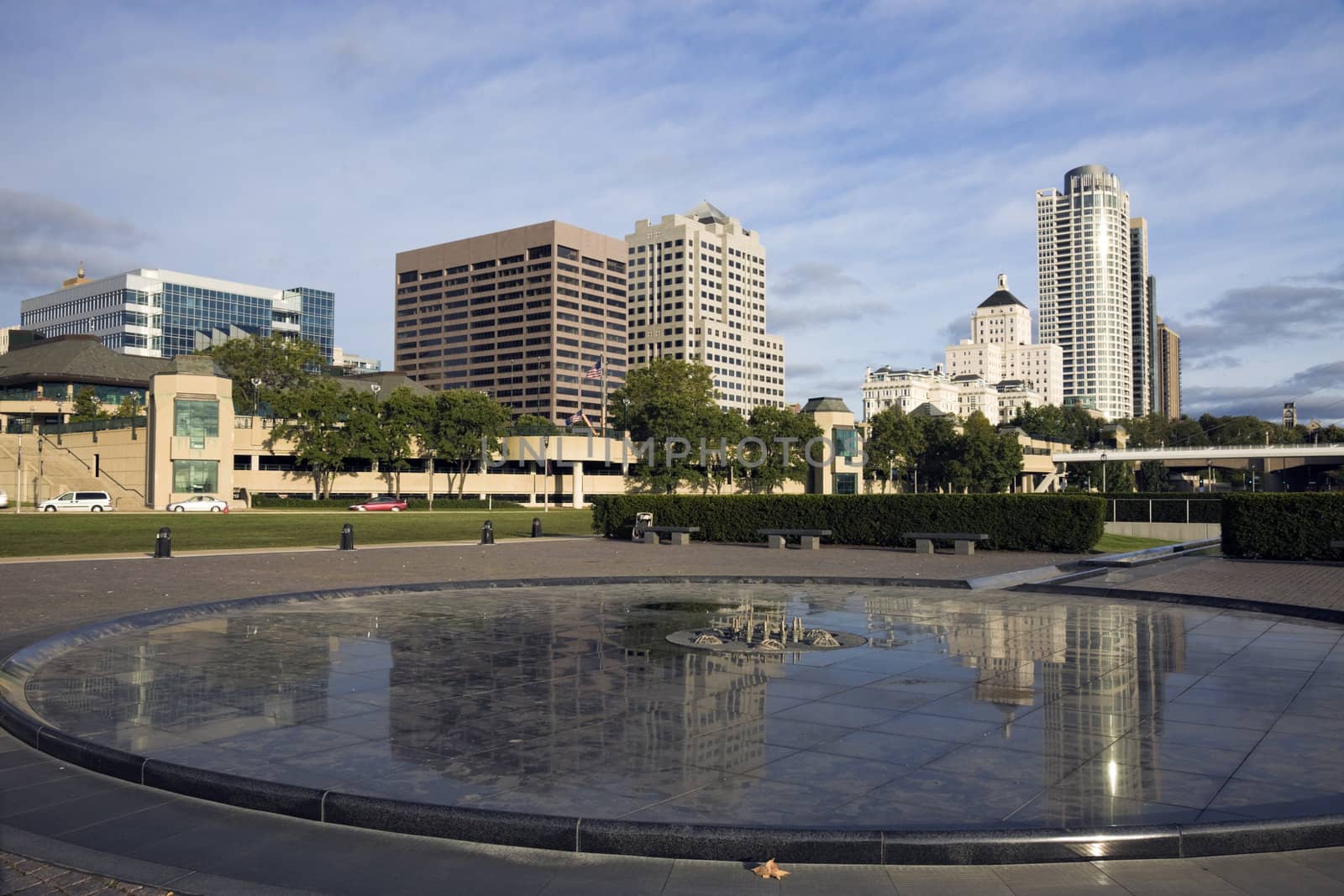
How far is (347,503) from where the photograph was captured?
75500 mm

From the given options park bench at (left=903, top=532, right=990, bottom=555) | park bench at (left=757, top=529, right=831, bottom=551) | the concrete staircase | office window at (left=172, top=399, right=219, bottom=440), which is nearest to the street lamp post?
office window at (left=172, top=399, right=219, bottom=440)

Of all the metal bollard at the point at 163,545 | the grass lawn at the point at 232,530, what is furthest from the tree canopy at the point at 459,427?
the metal bollard at the point at 163,545

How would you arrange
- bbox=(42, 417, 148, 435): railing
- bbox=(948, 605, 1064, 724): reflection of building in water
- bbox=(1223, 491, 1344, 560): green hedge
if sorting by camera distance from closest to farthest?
bbox=(948, 605, 1064, 724): reflection of building in water < bbox=(1223, 491, 1344, 560): green hedge < bbox=(42, 417, 148, 435): railing

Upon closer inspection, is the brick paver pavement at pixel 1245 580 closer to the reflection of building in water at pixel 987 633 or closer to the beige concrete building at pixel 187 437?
the reflection of building in water at pixel 987 633

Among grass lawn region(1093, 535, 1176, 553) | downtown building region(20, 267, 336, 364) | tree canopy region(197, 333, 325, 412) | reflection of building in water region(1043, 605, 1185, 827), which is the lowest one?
grass lawn region(1093, 535, 1176, 553)

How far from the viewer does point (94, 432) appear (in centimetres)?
7400

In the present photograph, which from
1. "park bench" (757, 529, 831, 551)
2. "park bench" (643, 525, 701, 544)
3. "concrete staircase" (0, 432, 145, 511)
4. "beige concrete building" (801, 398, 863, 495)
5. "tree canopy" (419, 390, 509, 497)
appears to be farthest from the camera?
"tree canopy" (419, 390, 509, 497)

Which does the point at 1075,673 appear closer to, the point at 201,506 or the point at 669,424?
the point at 201,506

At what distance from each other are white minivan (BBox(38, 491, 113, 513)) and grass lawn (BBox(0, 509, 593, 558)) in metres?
8.81

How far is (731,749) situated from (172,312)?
169256 mm

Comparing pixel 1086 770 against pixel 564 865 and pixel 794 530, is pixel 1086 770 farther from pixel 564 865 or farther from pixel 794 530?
pixel 794 530

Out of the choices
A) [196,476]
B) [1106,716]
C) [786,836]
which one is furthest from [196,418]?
[786,836]

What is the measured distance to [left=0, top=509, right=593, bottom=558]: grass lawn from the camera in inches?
1275

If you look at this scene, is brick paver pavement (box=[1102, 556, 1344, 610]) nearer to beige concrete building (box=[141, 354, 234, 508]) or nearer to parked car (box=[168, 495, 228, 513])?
parked car (box=[168, 495, 228, 513])
